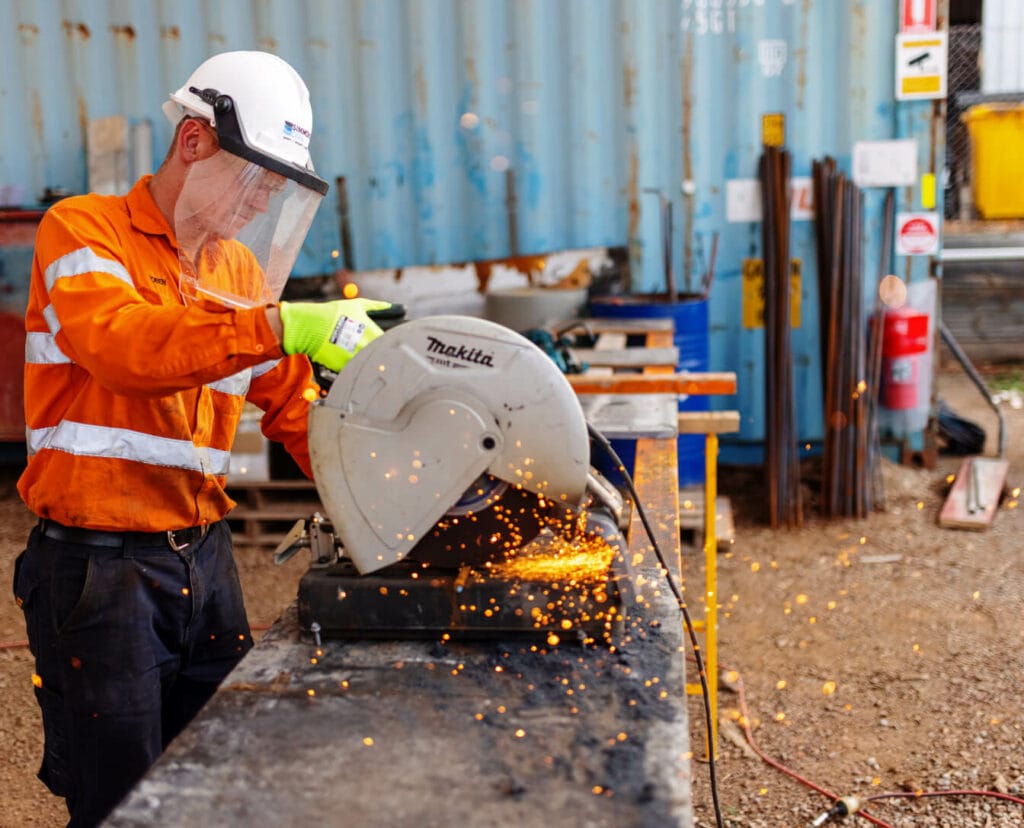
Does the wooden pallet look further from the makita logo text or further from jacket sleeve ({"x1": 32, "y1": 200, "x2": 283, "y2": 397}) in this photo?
the makita logo text

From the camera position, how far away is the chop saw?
66.2 inches

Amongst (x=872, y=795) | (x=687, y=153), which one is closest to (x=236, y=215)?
(x=872, y=795)

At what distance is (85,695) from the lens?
6.52 feet

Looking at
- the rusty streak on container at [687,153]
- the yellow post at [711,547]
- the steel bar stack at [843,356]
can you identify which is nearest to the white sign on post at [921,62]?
the steel bar stack at [843,356]

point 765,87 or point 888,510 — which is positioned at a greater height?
point 765,87

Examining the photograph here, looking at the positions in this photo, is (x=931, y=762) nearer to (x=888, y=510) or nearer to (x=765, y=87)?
(x=888, y=510)

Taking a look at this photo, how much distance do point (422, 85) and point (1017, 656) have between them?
393 centimetres

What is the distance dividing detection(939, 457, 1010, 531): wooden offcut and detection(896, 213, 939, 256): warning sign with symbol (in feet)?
3.90

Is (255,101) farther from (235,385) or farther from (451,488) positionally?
(451,488)

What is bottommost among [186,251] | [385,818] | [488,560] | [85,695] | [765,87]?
[85,695]

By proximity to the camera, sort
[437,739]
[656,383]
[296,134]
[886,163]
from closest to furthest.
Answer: [437,739] → [296,134] → [656,383] → [886,163]

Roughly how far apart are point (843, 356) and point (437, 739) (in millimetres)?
4384

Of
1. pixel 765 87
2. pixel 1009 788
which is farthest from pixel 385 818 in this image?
pixel 765 87

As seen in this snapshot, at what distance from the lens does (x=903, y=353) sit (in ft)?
18.1
